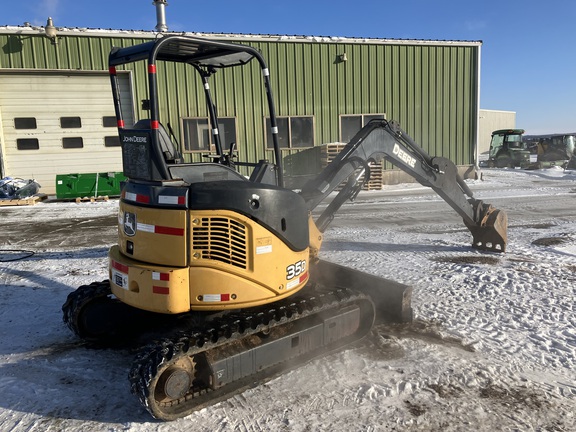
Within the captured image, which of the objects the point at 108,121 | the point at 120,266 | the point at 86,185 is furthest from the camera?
the point at 108,121

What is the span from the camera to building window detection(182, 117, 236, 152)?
16.8 metres

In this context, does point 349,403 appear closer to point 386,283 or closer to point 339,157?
point 386,283

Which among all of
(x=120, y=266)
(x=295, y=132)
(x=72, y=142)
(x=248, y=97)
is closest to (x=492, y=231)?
(x=120, y=266)

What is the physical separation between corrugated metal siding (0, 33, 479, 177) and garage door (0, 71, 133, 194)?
560 millimetres

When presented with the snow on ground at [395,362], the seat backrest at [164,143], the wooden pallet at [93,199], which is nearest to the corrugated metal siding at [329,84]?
the wooden pallet at [93,199]

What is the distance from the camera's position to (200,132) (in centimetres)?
1695

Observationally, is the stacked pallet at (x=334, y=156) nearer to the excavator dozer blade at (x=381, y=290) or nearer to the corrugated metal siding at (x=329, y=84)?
the corrugated metal siding at (x=329, y=84)

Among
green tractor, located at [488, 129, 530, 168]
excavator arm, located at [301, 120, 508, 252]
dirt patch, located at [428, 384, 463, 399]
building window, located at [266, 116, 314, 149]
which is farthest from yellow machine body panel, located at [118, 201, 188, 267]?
green tractor, located at [488, 129, 530, 168]

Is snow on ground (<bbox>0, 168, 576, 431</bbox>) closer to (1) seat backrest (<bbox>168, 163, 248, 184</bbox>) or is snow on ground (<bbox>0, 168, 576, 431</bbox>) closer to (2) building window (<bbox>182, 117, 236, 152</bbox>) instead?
(1) seat backrest (<bbox>168, 163, 248, 184</bbox>)

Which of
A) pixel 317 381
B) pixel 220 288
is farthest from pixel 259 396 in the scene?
pixel 220 288

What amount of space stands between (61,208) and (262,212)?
39.6 ft

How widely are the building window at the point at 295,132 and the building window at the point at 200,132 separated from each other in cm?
146

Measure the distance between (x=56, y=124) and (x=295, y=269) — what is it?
49.5 feet

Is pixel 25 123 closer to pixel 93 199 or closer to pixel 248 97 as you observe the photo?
pixel 93 199
